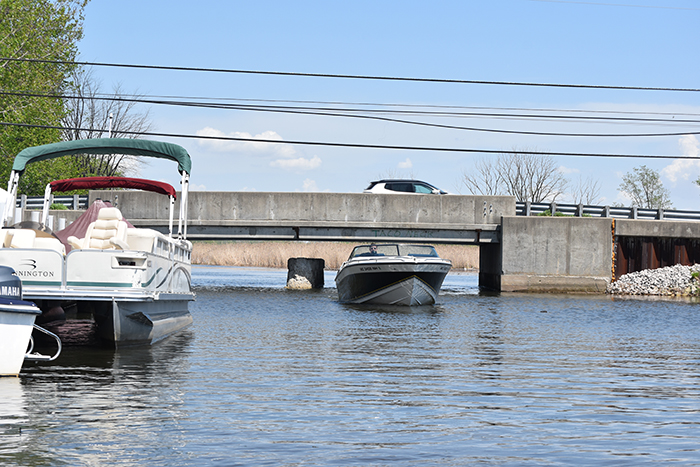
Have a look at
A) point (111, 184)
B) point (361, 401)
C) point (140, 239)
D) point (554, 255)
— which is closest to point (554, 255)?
point (554, 255)

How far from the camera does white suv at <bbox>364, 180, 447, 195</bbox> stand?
36.5 metres

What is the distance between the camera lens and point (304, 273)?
1581 inches

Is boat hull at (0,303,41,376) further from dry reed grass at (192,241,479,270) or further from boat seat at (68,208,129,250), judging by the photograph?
dry reed grass at (192,241,479,270)

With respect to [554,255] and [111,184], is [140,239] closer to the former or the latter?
[111,184]

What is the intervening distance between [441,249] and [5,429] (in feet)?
160

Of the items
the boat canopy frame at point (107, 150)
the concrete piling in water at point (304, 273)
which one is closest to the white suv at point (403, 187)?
the concrete piling in water at point (304, 273)

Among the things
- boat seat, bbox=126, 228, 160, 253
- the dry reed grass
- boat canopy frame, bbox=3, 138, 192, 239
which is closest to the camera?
boat seat, bbox=126, 228, 160, 253

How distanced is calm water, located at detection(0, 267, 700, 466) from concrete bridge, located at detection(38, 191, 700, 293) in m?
18.7

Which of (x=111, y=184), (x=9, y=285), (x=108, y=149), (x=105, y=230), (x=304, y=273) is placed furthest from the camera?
(x=304, y=273)

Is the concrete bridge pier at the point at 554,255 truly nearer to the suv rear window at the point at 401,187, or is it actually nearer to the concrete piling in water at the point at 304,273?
the suv rear window at the point at 401,187

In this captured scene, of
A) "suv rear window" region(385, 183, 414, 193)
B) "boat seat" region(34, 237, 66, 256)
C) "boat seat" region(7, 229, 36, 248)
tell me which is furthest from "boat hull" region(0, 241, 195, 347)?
"suv rear window" region(385, 183, 414, 193)

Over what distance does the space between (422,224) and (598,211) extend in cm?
935

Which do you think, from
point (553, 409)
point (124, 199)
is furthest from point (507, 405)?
point (124, 199)

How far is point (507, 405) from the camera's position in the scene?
28.4ft
